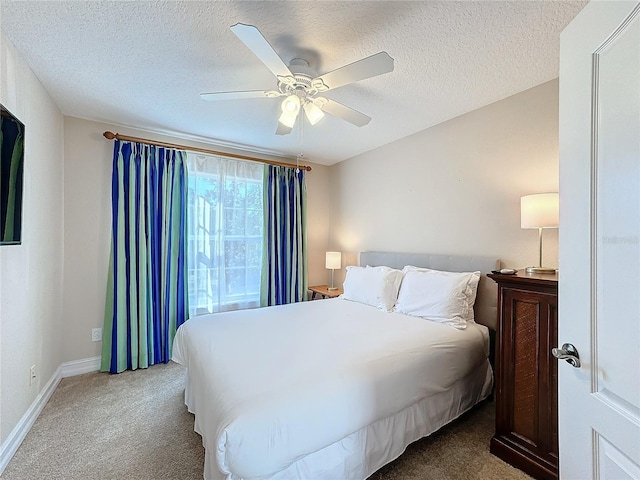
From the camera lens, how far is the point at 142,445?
6.00ft

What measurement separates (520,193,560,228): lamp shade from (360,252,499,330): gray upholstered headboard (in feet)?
1.94

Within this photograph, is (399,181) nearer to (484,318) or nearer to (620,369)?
(484,318)

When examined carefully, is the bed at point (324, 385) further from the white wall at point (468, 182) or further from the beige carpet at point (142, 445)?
the white wall at point (468, 182)

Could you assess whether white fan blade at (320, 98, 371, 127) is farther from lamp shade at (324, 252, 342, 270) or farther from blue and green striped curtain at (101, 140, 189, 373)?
lamp shade at (324, 252, 342, 270)

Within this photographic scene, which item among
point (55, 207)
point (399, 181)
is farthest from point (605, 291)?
point (55, 207)

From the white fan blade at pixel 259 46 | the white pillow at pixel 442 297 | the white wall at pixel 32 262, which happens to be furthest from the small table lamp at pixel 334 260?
the white wall at pixel 32 262

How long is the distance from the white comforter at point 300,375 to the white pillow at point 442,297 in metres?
0.11

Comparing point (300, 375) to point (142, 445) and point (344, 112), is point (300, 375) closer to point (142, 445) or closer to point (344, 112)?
point (142, 445)

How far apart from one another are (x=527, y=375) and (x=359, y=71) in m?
1.95

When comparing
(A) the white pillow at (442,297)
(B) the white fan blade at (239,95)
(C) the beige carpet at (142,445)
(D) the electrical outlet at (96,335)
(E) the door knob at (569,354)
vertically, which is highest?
(B) the white fan blade at (239,95)

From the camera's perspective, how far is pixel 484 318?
245 cm

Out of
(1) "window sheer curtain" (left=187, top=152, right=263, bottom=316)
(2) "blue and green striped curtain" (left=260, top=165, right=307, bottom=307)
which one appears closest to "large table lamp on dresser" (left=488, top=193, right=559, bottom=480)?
(2) "blue and green striped curtain" (left=260, top=165, right=307, bottom=307)

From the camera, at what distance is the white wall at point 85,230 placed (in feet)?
9.18

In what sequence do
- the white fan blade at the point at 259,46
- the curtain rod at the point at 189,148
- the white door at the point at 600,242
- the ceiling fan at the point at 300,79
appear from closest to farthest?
the white door at the point at 600,242, the white fan blade at the point at 259,46, the ceiling fan at the point at 300,79, the curtain rod at the point at 189,148
